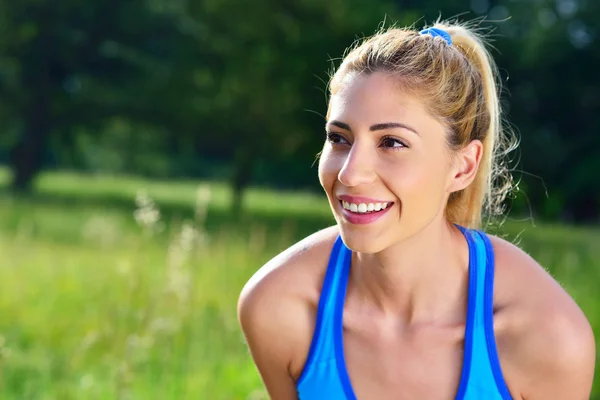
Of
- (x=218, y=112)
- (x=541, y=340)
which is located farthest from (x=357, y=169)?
(x=218, y=112)

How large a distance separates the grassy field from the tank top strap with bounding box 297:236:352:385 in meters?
0.59

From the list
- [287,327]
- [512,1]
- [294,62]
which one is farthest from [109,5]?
[287,327]

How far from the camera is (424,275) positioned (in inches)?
80.1

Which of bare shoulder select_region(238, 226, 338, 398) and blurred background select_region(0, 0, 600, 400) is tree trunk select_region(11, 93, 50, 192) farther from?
bare shoulder select_region(238, 226, 338, 398)

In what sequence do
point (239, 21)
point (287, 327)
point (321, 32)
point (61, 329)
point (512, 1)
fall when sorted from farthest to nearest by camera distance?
point (512, 1) → point (239, 21) → point (321, 32) → point (61, 329) → point (287, 327)

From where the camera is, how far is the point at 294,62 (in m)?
13.1

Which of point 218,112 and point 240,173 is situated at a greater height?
point 218,112

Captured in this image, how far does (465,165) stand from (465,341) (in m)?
0.41

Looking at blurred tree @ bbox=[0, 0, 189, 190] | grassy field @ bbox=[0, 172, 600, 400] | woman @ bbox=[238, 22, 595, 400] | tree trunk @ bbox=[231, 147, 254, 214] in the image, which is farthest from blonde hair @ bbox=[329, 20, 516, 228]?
blurred tree @ bbox=[0, 0, 189, 190]

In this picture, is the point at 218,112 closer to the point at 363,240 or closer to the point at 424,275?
the point at 424,275

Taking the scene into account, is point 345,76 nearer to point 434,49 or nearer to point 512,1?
point 434,49

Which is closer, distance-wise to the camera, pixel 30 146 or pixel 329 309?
pixel 329 309

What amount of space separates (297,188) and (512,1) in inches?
211

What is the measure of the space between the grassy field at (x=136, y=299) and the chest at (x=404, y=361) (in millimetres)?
534
